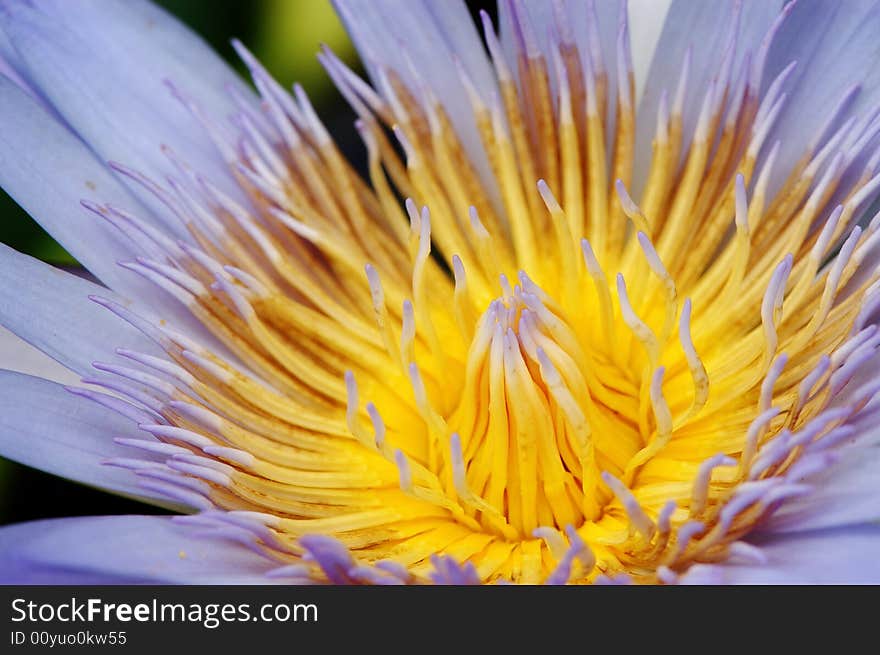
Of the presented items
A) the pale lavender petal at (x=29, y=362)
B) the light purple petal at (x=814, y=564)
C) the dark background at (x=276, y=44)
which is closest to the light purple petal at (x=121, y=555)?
the pale lavender petal at (x=29, y=362)

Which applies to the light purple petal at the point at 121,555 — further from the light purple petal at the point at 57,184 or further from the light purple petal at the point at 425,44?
the light purple petal at the point at 425,44

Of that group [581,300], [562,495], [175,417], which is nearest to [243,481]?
[175,417]

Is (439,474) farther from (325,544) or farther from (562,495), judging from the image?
(325,544)

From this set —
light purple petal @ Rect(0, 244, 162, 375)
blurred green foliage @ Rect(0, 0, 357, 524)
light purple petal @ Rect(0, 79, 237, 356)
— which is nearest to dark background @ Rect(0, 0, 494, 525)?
blurred green foliage @ Rect(0, 0, 357, 524)

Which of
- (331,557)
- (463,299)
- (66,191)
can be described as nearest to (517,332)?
(463,299)

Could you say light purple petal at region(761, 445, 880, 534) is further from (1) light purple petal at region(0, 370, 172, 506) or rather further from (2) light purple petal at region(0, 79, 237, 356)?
(2) light purple petal at region(0, 79, 237, 356)

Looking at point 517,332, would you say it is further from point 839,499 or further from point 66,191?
point 66,191
